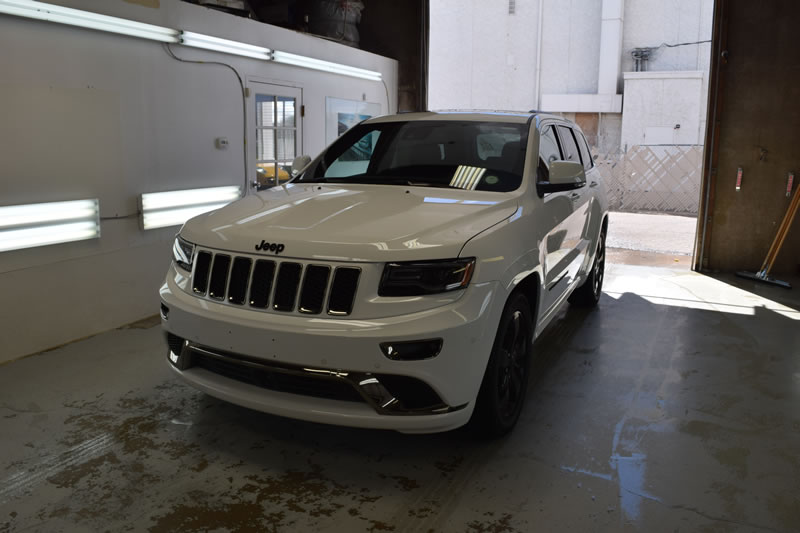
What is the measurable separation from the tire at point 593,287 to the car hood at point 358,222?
249 centimetres

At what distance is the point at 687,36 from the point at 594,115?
3278mm

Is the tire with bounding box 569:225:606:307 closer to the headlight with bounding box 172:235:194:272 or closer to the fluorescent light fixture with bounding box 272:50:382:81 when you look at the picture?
the headlight with bounding box 172:235:194:272

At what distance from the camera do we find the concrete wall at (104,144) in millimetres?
4152

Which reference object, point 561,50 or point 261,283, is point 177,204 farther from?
point 561,50

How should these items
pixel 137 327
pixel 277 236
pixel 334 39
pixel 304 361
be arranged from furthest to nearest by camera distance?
pixel 334 39 → pixel 137 327 → pixel 277 236 → pixel 304 361

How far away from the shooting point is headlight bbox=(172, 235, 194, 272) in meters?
2.92

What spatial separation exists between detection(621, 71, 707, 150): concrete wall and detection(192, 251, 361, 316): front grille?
17608 mm

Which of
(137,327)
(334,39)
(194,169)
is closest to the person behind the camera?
(137,327)

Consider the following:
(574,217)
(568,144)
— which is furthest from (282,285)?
(568,144)

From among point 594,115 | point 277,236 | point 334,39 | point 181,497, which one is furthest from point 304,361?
point 594,115

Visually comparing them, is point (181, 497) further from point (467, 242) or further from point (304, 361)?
point (467, 242)

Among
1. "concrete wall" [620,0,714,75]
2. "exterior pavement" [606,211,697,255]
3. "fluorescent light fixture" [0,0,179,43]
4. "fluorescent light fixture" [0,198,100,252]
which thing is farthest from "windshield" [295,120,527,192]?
"concrete wall" [620,0,714,75]

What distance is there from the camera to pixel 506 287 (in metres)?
2.73

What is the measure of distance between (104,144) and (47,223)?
747mm
